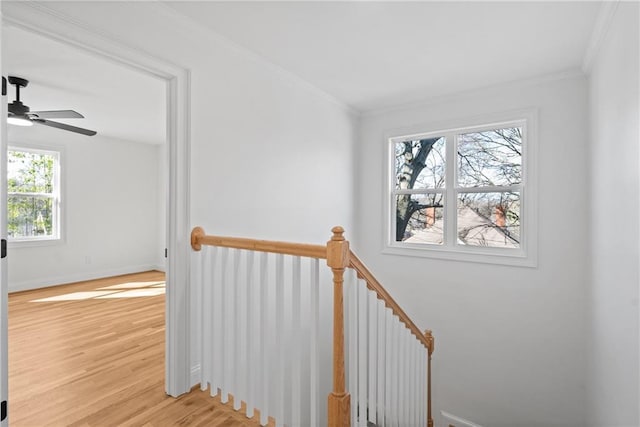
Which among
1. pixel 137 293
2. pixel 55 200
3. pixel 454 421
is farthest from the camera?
pixel 55 200

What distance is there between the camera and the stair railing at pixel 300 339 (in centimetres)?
143

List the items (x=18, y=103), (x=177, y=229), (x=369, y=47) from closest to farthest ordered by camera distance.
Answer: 1. (x=177, y=229)
2. (x=369, y=47)
3. (x=18, y=103)

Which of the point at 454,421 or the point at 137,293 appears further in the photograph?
the point at 137,293

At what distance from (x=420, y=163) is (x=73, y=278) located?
220 inches

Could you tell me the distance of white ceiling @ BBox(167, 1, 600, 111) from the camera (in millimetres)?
1913

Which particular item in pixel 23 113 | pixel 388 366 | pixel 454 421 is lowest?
pixel 454 421

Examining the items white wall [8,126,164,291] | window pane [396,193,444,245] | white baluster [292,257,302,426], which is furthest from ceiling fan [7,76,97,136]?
window pane [396,193,444,245]

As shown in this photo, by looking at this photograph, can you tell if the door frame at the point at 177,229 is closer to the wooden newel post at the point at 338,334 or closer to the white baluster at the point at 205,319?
the white baluster at the point at 205,319

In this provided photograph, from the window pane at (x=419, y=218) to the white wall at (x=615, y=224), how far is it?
4.42 feet

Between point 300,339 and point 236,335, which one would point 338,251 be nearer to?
point 300,339

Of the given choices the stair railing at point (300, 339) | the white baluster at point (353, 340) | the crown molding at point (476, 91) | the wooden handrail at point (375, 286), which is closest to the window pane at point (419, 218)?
the crown molding at point (476, 91)

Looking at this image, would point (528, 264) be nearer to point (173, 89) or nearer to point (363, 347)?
point (363, 347)

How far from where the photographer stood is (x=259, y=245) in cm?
167

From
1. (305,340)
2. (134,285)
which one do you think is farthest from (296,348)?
(134,285)
